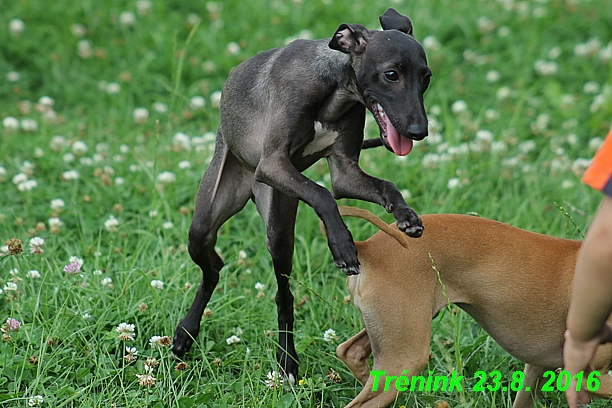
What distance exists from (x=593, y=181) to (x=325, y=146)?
4.85 feet

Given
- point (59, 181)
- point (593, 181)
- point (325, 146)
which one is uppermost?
point (593, 181)

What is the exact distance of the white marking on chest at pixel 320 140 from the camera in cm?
309

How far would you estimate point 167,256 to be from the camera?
4.24 m

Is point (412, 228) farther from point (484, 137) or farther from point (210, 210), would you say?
point (484, 137)

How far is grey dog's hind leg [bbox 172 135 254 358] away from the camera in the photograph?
3.54m

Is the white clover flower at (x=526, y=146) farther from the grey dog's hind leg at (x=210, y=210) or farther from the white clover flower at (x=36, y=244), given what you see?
the white clover flower at (x=36, y=244)

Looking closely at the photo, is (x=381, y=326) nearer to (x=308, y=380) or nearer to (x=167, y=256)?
(x=308, y=380)

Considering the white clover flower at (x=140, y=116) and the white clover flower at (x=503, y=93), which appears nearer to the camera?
the white clover flower at (x=140, y=116)

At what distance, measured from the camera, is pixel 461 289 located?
318 centimetres

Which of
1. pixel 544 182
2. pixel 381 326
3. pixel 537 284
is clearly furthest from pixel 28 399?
pixel 544 182

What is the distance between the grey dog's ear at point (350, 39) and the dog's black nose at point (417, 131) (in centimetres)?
38

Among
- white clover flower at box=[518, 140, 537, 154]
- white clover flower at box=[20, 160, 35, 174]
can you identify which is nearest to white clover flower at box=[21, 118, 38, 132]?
white clover flower at box=[20, 160, 35, 174]

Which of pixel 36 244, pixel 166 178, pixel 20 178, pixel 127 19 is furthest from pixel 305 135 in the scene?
pixel 127 19

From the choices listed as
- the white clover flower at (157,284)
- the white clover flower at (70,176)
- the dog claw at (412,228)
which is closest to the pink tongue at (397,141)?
the dog claw at (412,228)
